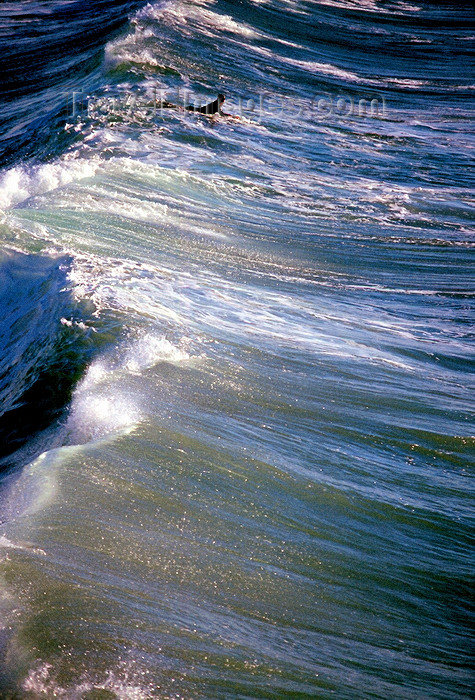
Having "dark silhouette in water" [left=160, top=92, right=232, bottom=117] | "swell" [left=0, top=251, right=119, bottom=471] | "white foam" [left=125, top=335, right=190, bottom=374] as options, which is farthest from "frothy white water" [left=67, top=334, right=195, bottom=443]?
"dark silhouette in water" [left=160, top=92, right=232, bottom=117]

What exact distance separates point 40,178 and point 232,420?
191 inches

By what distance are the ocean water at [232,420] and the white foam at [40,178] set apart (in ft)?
0.14

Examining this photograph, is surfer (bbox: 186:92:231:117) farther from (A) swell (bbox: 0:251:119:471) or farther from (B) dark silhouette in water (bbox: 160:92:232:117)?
(A) swell (bbox: 0:251:119:471)

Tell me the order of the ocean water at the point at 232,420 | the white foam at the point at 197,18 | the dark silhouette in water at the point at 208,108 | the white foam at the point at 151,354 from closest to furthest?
the ocean water at the point at 232,420, the white foam at the point at 151,354, the dark silhouette in water at the point at 208,108, the white foam at the point at 197,18

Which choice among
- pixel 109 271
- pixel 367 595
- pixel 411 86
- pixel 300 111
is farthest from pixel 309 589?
pixel 411 86

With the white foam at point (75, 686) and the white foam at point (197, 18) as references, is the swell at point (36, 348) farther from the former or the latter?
the white foam at point (197, 18)

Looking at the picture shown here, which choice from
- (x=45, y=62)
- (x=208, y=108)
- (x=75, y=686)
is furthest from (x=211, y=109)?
(x=75, y=686)

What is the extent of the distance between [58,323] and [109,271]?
2.81 feet

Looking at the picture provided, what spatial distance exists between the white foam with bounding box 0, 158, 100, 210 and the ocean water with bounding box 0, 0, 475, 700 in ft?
0.14

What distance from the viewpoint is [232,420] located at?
3521mm

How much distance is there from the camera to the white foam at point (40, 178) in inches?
279

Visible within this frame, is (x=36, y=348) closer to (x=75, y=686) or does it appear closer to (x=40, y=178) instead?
(x=75, y=686)

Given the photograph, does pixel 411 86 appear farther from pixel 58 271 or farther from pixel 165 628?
pixel 165 628

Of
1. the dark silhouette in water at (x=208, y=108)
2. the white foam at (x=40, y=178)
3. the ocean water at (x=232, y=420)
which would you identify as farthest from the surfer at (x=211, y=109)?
the white foam at (x=40, y=178)
